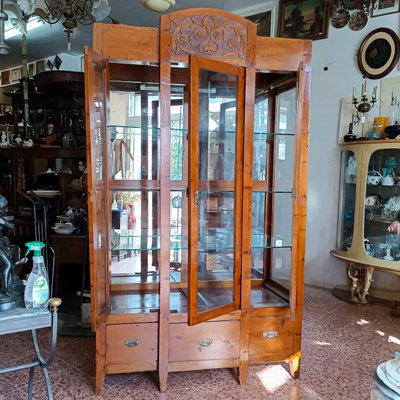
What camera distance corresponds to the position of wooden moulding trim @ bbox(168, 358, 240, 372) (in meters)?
2.17

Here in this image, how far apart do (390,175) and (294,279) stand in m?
1.81

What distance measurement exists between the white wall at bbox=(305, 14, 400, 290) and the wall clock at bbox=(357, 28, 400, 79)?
0.07 meters

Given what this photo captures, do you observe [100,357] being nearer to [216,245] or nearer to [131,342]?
[131,342]

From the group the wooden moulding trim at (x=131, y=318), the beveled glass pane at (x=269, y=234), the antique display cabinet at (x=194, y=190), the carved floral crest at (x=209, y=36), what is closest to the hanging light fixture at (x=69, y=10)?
the antique display cabinet at (x=194, y=190)

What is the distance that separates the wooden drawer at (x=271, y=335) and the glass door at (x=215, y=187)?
0.77 feet

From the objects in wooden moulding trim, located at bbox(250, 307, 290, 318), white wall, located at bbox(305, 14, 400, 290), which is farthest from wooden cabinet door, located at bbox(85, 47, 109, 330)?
white wall, located at bbox(305, 14, 400, 290)

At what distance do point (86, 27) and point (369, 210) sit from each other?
417 cm

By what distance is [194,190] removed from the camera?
1.91m

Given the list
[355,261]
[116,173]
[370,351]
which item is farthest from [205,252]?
[355,261]

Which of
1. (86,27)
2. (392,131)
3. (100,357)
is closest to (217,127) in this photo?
(100,357)

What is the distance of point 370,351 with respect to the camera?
2.68m

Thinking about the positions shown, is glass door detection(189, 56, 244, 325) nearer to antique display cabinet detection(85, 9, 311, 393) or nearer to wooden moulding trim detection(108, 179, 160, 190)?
antique display cabinet detection(85, 9, 311, 393)

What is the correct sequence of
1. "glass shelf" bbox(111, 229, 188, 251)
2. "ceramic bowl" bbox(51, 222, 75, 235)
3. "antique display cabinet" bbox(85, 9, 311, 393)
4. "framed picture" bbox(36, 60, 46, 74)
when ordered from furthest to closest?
"framed picture" bbox(36, 60, 46, 74) < "ceramic bowl" bbox(51, 222, 75, 235) < "glass shelf" bbox(111, 229, 188, 251) < "antique display cabinet" bbox(85, 9, 311, 393)

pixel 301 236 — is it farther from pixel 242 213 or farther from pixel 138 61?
pixel 138 61
